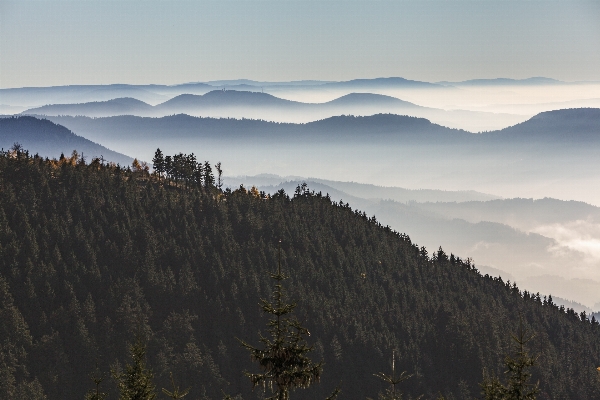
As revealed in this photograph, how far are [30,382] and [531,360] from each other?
159 metres

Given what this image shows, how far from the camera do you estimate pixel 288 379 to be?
125 feet

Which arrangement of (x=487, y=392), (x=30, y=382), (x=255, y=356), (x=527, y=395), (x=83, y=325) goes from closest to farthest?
(x=255, y=356) → (x=527, y=395) → (x=487, y=392) → (x=30, y=382) → (x=83, y=325)

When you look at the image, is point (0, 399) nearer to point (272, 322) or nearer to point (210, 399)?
point (210, 399)

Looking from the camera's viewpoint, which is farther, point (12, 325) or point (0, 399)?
point (12, 325)

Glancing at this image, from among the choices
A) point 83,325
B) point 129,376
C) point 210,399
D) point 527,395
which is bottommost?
point 210,399

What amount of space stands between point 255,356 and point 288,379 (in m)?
2.12

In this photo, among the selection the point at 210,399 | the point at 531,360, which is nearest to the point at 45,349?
the point at 210,399

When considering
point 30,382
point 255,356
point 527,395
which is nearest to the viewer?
point 255,356

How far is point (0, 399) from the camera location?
168 meters

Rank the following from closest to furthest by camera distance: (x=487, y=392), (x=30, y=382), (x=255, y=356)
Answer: (x=255, y=356), (x=487, y=392), (x=30, y=382)

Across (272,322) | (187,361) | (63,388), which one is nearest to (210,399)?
(187,361)

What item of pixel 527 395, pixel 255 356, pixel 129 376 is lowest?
pixel 129 376

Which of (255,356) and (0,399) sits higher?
(255,356)

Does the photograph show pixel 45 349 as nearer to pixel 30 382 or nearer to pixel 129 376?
pixel 30 382
